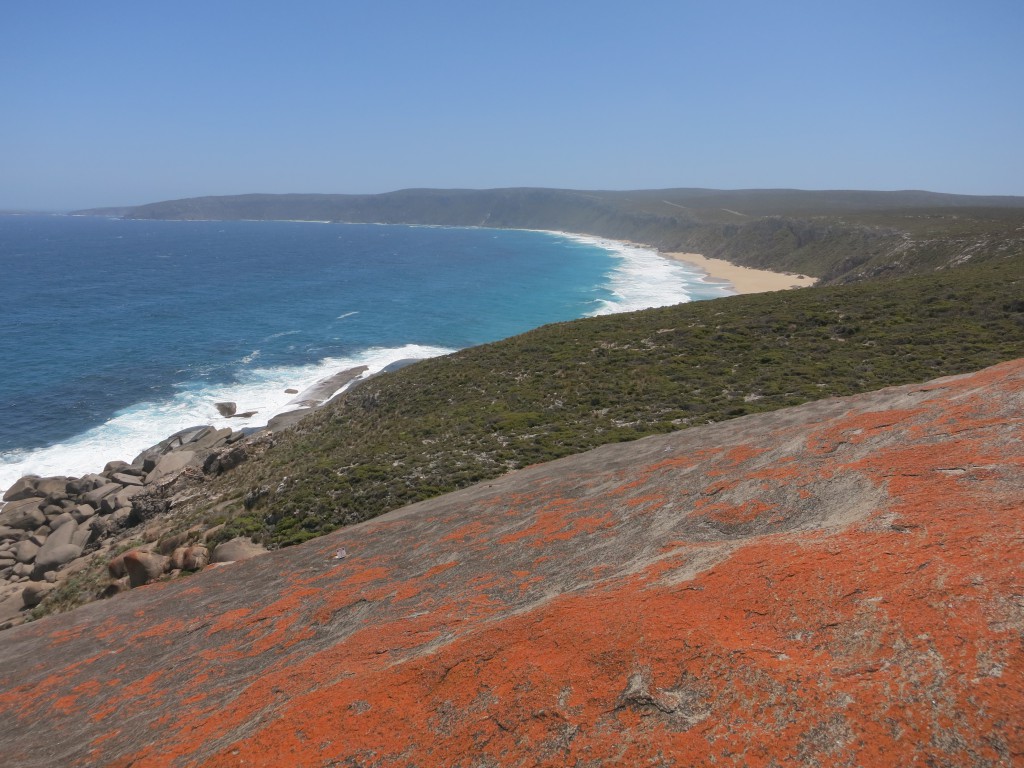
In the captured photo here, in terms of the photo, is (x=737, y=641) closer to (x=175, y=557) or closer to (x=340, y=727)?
(x=340, y=727)

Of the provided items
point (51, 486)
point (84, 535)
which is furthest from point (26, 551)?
point (51, 486)

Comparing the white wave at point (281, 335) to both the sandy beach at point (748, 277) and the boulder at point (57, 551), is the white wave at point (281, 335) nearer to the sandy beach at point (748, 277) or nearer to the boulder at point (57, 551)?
the boulder at point (57, 551)

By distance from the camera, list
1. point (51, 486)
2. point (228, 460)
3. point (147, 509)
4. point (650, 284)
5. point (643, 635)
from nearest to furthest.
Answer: point (643, 635), point (147, 509), point (228, 460), point (51, 486), point (650, 284)

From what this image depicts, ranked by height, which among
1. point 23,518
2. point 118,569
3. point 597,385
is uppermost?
point 597,385

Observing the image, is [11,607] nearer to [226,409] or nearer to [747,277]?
[226,409]

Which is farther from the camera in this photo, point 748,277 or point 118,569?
point 748,277

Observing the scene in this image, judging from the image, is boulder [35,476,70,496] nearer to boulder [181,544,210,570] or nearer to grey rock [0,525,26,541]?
grey rock [0,525,26,541]

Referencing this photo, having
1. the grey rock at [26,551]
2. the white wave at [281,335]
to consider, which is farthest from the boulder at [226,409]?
the white wave at [281,335]

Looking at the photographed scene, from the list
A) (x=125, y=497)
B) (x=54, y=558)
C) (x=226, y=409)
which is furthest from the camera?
(x=226, y=409)
